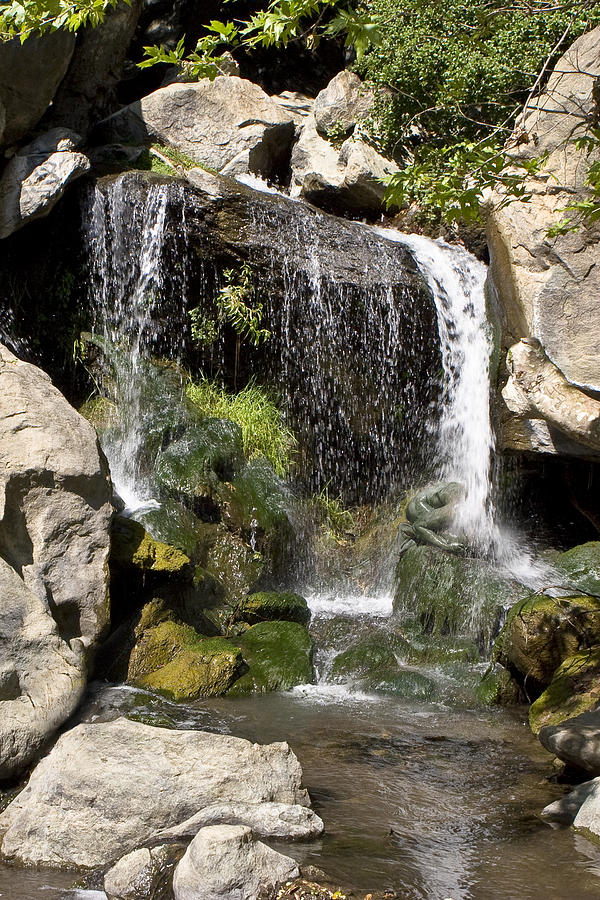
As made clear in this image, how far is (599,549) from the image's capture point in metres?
9.06

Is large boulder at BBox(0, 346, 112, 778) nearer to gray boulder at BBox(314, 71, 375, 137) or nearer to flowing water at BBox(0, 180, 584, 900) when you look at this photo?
flowing water at BBox(0, 180, 584, 900)

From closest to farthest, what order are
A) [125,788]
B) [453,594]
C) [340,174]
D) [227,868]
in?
[227,868] → [125,788] → [453,594] → [340,174]

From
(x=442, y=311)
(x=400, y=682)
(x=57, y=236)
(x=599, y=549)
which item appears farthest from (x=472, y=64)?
(x=400, y=682)

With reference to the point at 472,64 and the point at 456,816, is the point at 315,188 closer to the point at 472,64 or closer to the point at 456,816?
the point at 472,64

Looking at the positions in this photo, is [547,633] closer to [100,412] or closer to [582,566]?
[582,566]

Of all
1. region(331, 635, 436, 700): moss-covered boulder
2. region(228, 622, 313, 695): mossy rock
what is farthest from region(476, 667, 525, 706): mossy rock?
region(228, 622, 313, 695): mossy rock

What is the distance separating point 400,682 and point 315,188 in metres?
9.69

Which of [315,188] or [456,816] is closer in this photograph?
[456,816]

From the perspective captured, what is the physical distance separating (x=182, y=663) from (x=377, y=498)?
17.1 ft

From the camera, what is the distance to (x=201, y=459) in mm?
9547

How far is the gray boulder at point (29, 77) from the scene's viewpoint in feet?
33.1

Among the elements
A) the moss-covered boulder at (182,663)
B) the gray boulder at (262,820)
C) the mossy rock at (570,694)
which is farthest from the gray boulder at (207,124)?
the gray boulder at (262,820)

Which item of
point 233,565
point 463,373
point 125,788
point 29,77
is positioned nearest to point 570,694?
point 125,788

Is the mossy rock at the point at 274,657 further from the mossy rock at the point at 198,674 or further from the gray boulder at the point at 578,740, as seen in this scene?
the gray boulder at the point at 578,740
